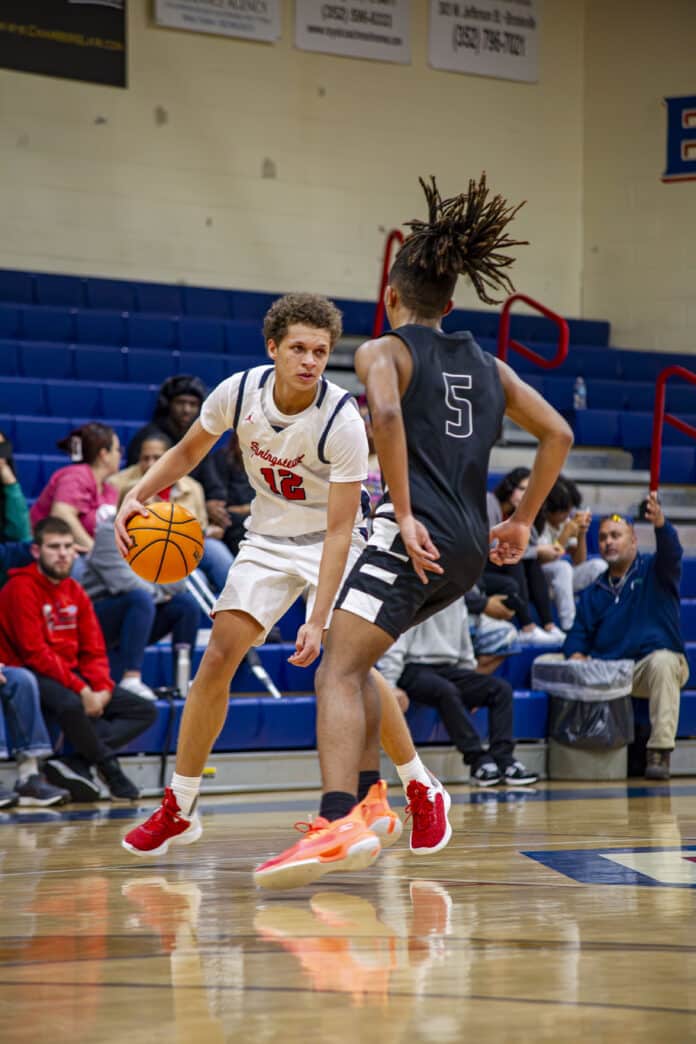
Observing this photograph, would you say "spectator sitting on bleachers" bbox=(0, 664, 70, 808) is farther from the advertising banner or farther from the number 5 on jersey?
the advertising banner

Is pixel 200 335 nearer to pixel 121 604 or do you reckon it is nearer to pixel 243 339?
pixel 243 339

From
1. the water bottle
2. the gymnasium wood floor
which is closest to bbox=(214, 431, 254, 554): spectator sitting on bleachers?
the water bottle

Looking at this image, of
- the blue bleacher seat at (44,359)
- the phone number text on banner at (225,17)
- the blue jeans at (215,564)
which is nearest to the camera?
the blue jeans at (215,564)

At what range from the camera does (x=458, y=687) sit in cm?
629

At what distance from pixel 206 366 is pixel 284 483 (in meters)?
5.29

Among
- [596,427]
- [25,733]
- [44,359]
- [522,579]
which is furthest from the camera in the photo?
[596,427]

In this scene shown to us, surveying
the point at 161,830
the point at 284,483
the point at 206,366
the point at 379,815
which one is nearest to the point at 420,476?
the point at 284,483

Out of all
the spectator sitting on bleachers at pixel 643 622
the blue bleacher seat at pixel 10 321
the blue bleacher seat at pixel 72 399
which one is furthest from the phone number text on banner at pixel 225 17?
the spectator sitting on bleachers at pixel 643 622

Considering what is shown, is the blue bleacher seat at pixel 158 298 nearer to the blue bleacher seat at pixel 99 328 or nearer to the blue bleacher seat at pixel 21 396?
the blue bleacher seat at pixel 99 328

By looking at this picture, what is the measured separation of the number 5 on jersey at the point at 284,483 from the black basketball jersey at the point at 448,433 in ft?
1.11

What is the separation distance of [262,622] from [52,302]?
20.0 ft

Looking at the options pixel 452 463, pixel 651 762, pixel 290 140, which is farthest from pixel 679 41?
pixel 452 463

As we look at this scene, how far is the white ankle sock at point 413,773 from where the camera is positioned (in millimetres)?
3539

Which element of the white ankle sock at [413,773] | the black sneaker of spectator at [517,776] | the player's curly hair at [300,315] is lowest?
the black sneaker of spectator at [517,776]
